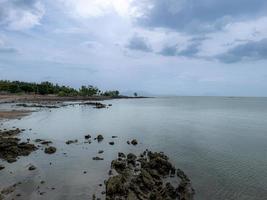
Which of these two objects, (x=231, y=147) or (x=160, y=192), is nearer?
(x=160, y=192)

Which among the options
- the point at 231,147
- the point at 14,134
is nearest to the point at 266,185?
the point at 231,147

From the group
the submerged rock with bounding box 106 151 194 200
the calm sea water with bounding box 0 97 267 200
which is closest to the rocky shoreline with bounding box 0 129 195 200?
the submerged rock with bounding box 106 151 194 200

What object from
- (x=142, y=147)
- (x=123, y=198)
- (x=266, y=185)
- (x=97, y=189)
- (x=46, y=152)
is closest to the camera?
(x=123, y=198)

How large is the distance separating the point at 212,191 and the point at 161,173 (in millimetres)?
6597

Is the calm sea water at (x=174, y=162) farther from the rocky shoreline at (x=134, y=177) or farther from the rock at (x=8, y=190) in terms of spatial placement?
the rocky shoreline at (x=134, y=177)

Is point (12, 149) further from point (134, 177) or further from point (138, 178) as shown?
point (138, 178)

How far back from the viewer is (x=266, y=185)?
30.7m

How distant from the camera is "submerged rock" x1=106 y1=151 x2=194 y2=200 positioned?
86.1 feet

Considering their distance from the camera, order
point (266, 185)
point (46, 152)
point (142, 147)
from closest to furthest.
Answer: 1. point (266, 185)
2. point (46, 152)
3. point (142, 147)

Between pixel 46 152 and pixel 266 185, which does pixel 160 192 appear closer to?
pixel 266 185

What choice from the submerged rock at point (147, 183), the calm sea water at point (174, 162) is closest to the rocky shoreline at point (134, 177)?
the submerged rock at point (147, 183)

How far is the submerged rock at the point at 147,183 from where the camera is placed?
26.2 meters

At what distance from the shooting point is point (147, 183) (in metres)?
28.4

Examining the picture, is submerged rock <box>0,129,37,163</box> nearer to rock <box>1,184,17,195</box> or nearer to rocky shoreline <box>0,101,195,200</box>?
rocky shoreline <box>0,101,195,200</box>
